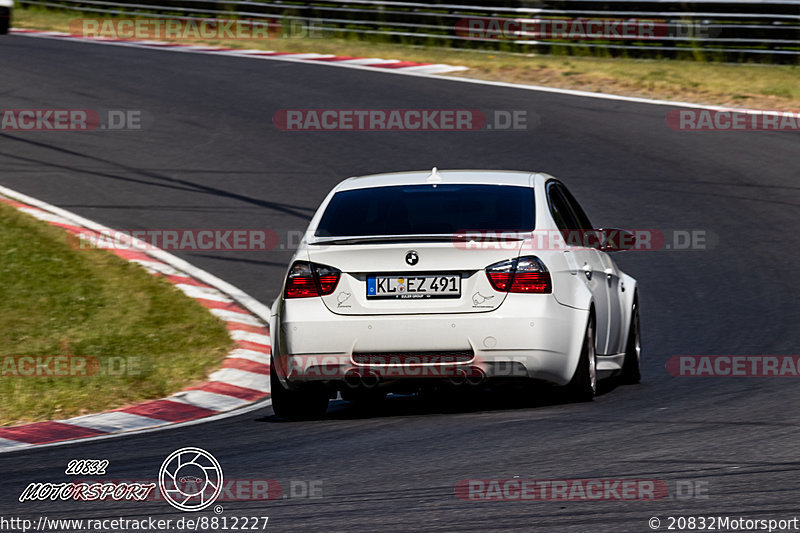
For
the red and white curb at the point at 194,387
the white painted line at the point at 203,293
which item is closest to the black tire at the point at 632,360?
the red and white curb at the point at 194,387

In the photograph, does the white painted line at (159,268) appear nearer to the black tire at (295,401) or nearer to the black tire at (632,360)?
the black tire at (295,401)

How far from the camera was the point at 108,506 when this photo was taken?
5.94 meters

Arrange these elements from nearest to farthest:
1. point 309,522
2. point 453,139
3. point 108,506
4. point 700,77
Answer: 1. point 309,522
2. point 108,506
3. point 453,139
4. point 700,77

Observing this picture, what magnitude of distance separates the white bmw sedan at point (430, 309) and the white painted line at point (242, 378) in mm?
1510

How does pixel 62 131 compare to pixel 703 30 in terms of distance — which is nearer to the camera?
pixel 62 131

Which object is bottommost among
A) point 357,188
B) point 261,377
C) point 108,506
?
point 261,377

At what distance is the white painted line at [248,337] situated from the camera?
441 inches

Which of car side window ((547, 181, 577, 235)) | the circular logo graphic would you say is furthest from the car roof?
the circular logo graphic

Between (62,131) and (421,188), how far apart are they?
11.7 metres

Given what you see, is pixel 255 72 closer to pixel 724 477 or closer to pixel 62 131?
pixel 62 131

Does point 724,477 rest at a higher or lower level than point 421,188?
lower

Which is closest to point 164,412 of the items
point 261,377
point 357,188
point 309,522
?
point 261,377

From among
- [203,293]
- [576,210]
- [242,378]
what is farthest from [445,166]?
[576,210]

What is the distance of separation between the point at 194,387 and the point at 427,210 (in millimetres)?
2392
